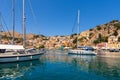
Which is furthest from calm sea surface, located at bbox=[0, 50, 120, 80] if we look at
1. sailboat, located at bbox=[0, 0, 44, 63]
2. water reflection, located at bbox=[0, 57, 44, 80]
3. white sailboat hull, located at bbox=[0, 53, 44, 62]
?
sailboat, located at bbox=[0, 0, 44, 63]

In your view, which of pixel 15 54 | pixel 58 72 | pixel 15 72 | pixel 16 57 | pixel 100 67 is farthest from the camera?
pixel 15 54

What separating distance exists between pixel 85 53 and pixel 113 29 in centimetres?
11343

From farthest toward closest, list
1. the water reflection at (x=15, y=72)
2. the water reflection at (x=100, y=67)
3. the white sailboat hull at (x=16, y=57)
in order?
the white sailboat hull at (x=16, y=57)
the water reflection at (x=100, y=67)
the water reflection at (x=15, y=72)

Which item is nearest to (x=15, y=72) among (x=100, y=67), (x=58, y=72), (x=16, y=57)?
(x=58, y=72)

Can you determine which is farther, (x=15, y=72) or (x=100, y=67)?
(x=100, y=67)

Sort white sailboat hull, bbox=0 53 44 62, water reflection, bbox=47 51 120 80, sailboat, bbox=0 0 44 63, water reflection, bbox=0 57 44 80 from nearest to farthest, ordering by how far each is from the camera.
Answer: water reflection, bbox=0 57 44 80, water reflection, bbox=47 51 120 80, white sailboat hull, bbox=0 53 44 62, sailboat, bbox=0 0 44 63

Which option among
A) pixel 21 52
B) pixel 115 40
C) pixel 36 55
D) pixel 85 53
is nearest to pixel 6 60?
pixel 21 52

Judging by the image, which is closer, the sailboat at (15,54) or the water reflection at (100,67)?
the water reflection at (100,67)

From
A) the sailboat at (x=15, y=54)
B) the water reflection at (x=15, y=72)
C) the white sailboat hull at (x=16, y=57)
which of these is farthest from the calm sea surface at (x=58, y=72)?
the sailboat at (x=15, y=54)

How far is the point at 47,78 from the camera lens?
27.2 m

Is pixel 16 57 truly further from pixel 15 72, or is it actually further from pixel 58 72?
pixel 58 72

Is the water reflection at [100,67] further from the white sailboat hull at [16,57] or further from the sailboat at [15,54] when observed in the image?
the sailboat at [15,54]

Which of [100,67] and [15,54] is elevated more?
[15,54]

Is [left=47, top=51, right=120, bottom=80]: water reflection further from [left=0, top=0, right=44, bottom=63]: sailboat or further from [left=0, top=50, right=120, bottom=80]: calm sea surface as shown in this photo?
[left=0, top=0, right=44, bottom=63]: sailboat
